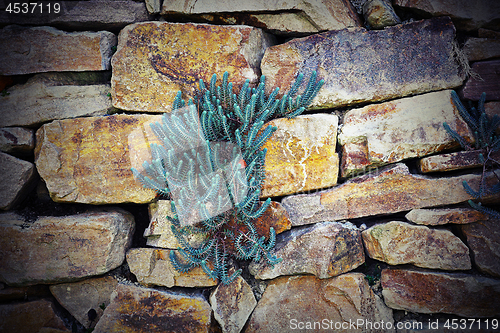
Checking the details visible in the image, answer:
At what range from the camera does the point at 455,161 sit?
2.56m

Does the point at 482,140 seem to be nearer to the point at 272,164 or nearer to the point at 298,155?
the point at 298,155

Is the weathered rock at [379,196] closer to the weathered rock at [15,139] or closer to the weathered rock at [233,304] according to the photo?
the weathered rock at [233,304]

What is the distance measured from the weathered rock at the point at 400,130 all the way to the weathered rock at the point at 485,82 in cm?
22

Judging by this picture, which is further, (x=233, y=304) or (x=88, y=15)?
(x=88, y=15)

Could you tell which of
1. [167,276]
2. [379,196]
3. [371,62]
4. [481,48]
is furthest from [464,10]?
[167,276]

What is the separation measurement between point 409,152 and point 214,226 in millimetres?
1857

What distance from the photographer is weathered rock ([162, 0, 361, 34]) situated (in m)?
2.74

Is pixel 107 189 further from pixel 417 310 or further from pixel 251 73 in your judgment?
pixel 417 310

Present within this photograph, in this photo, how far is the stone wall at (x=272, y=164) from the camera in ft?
8.42

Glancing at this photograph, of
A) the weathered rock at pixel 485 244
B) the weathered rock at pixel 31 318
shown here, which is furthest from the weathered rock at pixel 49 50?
the weathered rock at pixel 485 244

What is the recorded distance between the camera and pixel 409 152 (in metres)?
2.66

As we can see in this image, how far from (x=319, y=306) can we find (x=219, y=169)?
1503 millimetres

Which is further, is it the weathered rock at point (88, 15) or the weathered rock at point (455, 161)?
the weathered rock at point (88, 15)

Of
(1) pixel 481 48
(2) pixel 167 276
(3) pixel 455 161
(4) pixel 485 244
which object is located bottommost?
(2) pixel 167 276
